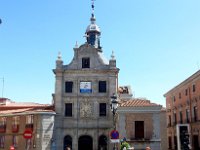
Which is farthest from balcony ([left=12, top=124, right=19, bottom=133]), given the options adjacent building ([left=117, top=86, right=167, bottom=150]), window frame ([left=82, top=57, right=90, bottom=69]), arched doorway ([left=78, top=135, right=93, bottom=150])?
adjacent building ([left=117, top=86, right=167, bottom=150])

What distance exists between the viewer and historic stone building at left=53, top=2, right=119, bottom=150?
37.9m

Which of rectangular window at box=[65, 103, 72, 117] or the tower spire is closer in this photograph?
rectangular window at box=[65, 103, 72, 117]

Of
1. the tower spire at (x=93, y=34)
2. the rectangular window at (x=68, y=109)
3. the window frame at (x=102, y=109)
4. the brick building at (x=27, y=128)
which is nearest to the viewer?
the brick building at (x=27, y=128)

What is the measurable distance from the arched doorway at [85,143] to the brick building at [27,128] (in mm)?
4141

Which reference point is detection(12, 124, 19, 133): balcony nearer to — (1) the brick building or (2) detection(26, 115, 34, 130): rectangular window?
(1) the brick building

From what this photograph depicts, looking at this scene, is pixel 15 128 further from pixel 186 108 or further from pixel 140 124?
pixel 186 108

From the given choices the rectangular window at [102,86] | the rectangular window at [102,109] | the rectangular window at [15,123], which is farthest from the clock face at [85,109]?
the rectangular window at [15,123]

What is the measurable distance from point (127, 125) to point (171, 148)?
16464mm

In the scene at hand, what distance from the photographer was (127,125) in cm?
3500

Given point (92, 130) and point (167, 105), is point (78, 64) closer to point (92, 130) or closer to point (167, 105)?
point (92, 130)

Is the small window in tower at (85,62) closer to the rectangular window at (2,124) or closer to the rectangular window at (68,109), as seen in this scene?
the rectangular window at (68,109)

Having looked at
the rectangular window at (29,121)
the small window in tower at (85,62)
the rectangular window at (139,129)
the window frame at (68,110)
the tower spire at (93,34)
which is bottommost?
the rectangular window at (139,129)

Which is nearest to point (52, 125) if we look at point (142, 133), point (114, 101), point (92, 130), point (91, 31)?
point (92, 130)

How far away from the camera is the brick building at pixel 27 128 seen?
35500 millimetres
